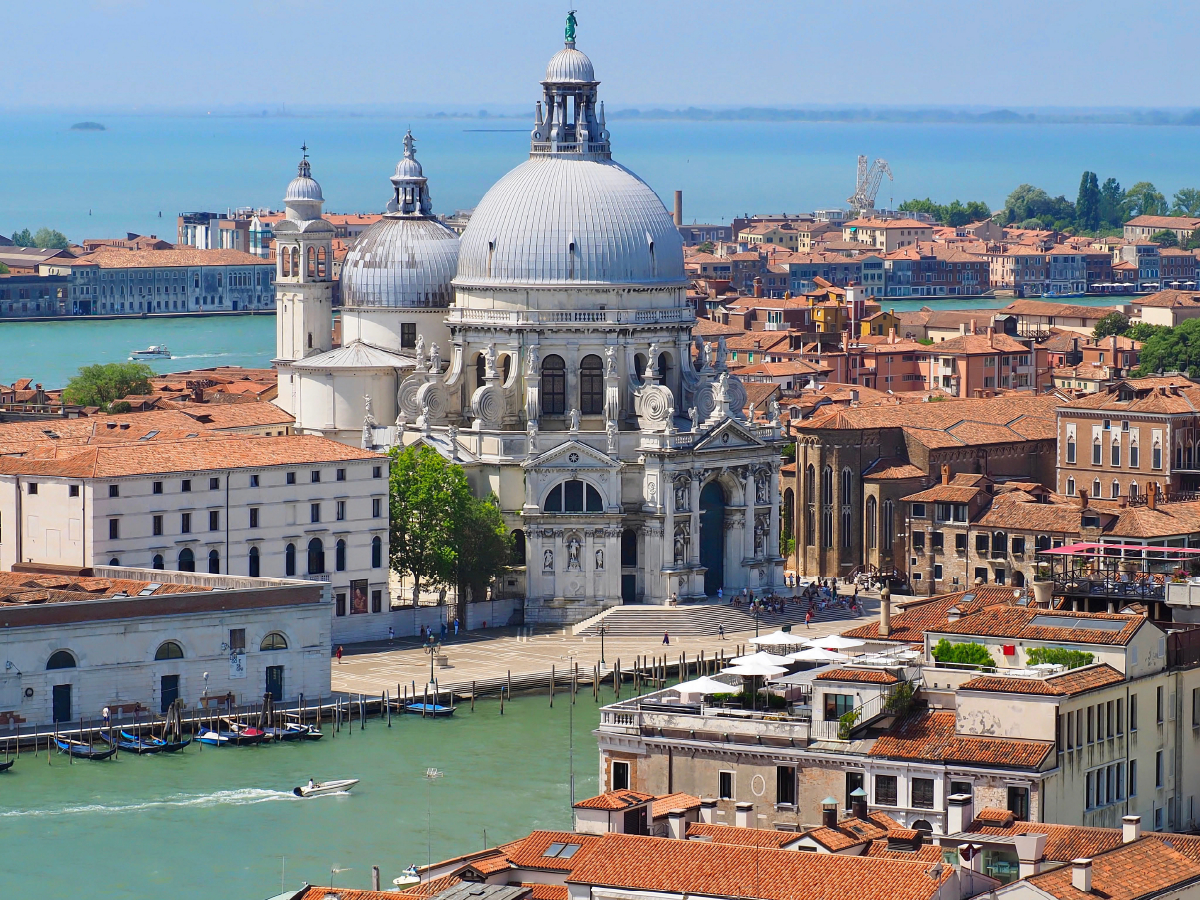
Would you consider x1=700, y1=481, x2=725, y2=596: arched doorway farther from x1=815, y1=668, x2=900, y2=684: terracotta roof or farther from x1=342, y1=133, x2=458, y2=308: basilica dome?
x1=815, y1=668, x2=900, y2=684: terracotta roof

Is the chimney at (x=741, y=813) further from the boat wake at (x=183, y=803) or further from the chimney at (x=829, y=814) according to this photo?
the boat wake at (x=183, y=803)

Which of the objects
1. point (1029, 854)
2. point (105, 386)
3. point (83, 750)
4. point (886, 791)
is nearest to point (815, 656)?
point (886, 791)

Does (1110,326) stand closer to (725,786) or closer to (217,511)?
(217,511)

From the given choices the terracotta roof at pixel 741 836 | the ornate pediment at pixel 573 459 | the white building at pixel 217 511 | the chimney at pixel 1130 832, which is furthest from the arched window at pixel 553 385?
the chimney at pixel 1130 832

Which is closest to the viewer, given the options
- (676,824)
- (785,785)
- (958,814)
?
(676,824)

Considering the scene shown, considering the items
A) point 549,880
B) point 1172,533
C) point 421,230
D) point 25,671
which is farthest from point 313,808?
point 421,230

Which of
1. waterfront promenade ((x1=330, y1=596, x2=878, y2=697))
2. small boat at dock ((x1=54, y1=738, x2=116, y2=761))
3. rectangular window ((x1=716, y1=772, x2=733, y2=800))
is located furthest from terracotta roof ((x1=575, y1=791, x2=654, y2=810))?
waterfront promenade ((x1=330, y1=596, x2=878, y2=697))
